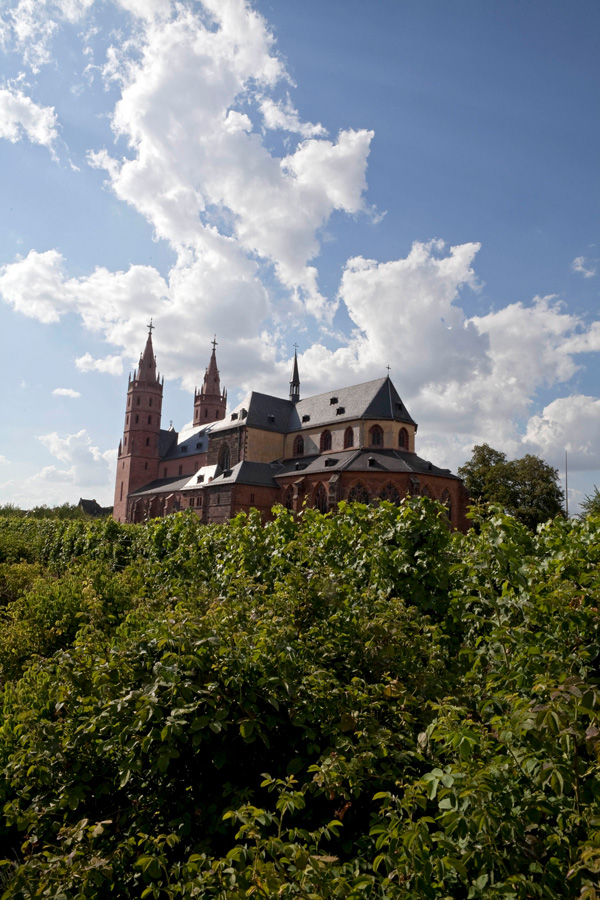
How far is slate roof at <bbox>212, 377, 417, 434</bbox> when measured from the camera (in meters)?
49.4

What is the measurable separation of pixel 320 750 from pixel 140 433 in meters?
74.0

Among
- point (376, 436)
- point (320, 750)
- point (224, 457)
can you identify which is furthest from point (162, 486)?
point (320, 750)

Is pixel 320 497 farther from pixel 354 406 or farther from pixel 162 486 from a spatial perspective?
pixel 162 486

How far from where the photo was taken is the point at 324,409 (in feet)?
177

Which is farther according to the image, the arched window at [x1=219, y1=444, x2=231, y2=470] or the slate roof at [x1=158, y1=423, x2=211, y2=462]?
the slate roof at [x1=158, y1=423, x2=211, y2=462]

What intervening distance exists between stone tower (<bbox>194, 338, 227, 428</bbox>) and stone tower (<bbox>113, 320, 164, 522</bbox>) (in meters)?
5.98

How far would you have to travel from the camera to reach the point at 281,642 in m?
3.86

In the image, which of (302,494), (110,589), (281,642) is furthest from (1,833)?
(302,494)

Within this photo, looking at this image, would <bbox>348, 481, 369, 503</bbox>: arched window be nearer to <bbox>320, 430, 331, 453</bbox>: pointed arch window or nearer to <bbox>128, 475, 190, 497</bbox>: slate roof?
<bbox>320, 430, 331, 453</bbox>: pointed arch window

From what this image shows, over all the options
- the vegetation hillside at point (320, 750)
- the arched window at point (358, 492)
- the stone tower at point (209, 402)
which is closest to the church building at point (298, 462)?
the arched window at point (358, 492)

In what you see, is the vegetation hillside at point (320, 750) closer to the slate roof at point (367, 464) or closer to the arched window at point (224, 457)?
the slate roof at point (367, 464)

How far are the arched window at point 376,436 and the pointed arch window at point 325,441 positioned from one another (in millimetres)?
4601

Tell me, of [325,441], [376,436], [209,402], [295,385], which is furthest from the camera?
[209,402]

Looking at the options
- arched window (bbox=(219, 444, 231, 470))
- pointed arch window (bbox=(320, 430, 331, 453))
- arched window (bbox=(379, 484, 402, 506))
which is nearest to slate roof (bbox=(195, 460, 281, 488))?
pointed arch window (bbox=(320, 430, 331, 453))
